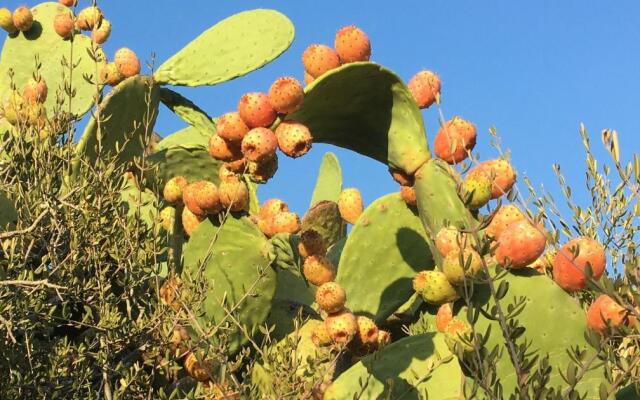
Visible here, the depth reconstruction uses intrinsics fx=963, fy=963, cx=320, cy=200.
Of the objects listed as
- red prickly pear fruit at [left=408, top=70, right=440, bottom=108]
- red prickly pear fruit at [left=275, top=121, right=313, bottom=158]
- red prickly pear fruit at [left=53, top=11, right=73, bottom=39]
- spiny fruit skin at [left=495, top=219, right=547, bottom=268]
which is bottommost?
red prickly pear fruit at [left=53, top=11, right=73, bottom=39]

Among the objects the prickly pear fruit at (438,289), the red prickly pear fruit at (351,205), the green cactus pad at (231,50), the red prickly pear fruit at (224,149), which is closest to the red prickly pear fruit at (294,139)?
the red prickly pear fruit at (224,149)

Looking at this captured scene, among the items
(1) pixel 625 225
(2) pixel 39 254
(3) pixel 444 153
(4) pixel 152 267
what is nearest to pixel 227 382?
(4) pixel 152 267

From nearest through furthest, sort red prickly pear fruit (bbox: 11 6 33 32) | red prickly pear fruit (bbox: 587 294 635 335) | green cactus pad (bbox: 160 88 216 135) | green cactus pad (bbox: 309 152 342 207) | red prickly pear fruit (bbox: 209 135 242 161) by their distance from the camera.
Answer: red prickly pear fruit (bbox: 587 294 635 335) → red prickly pear fruit (bbox: 209 135 242 161) → green cactus pad (bbox: 160 88 216 135) → red prickly pear fruit (bbox: 11 6 33 32) → green cactus pad (bbox: 309 152 342 207)

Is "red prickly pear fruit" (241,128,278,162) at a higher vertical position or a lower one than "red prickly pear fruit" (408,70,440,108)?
lower

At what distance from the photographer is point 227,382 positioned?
123 inches

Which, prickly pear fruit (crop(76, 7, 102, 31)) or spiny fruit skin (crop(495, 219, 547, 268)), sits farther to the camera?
prickly pear fruit (crop(76, 7, 102, 31))

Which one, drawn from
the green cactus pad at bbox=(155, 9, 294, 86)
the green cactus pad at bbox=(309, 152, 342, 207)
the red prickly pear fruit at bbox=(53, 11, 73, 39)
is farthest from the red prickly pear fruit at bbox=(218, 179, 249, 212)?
the green cactus pad at bbox=(309, 152, 342, 207)

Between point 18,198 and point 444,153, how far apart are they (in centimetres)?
154

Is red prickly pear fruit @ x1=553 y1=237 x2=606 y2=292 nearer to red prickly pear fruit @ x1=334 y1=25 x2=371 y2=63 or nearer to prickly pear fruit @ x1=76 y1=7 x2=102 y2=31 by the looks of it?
red prickly pear fruit @ x1=334 y1=25 x2=371 y2=63

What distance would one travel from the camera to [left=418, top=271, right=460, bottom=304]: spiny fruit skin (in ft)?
10.6

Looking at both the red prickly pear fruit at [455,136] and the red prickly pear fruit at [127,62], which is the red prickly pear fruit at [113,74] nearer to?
the red prickly pear fruit at [127,62]

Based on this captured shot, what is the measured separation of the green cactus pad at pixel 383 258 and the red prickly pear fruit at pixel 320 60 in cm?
58

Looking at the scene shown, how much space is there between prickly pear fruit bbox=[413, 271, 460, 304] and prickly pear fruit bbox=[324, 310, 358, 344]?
0.91ft

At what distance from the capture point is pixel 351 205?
15.7 feet
